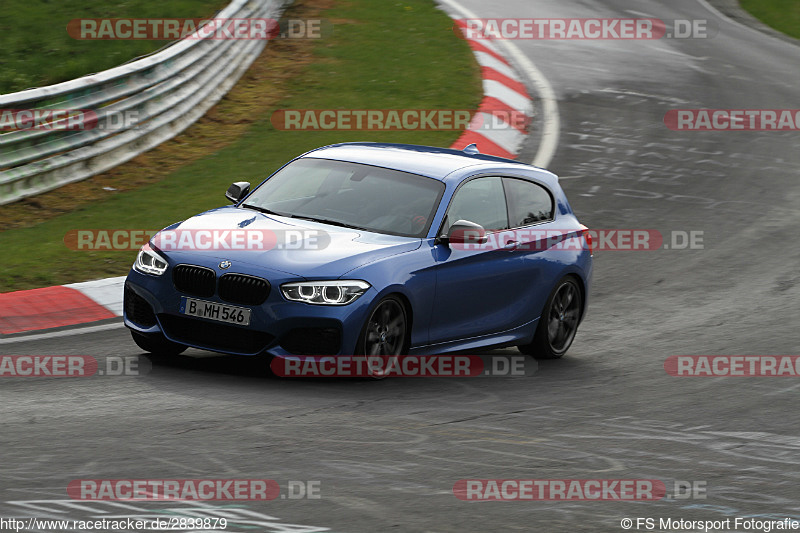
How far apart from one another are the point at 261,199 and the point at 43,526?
4568 millimetres

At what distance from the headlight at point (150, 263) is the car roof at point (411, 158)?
1789mm

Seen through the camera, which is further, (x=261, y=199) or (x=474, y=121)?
(x=474, y=121)

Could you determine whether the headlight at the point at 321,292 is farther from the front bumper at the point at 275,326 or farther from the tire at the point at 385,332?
the tire at the point at 385,332

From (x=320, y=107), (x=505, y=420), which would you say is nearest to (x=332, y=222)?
(x=505, y=420)

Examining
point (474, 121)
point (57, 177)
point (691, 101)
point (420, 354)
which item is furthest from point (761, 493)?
point (691, 101)

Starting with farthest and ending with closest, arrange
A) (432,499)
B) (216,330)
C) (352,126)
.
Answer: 1. (352,126)
2. (216,330)
3. (432,499)

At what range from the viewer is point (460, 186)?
9.33 m

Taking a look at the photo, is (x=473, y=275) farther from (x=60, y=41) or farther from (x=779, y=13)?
(x=779, y=13)

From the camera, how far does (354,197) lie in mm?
9219

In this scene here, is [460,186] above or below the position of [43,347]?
above

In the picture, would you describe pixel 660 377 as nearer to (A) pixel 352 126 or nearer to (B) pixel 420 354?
(B) pixel 420 354

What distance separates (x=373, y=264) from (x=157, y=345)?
1659 mm

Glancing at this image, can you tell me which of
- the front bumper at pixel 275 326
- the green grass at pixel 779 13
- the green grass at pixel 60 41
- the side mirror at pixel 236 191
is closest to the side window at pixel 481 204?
the front bumper at pixel 275 326

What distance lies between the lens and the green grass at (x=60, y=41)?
17.0 m
